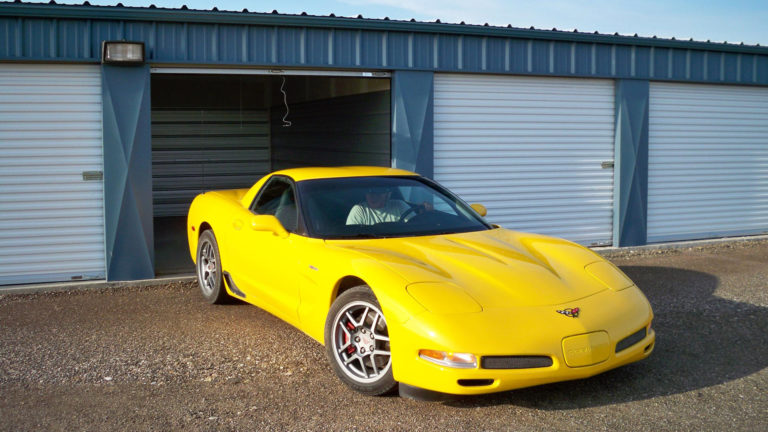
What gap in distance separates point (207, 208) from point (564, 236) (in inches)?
214

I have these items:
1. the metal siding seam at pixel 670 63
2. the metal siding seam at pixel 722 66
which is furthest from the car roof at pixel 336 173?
the metal siding seam at pixel 722 66

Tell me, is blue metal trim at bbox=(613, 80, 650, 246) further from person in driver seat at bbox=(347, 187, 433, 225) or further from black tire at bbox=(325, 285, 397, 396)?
black tire at bbox=(325, 285, 397, 396)

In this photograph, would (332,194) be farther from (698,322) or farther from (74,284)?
(74,284)

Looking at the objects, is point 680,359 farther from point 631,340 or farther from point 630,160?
point 630,160

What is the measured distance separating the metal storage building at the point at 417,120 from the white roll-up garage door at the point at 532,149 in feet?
0.07

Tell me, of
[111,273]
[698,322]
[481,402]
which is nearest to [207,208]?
[111,273]

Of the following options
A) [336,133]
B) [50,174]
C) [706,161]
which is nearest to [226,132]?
[336,133]

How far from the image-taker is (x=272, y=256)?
633 centimetres

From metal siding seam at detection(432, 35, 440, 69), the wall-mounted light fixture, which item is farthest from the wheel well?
metal siding seam at detection(432, 35, 440, 69)

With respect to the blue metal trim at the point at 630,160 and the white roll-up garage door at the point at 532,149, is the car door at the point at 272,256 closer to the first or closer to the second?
the white roll-up garage door at the point at 532,149

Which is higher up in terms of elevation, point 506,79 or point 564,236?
point 506,79

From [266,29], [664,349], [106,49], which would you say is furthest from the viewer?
[266,29]

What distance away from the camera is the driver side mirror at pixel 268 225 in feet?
20.0

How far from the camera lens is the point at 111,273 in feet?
29.6
